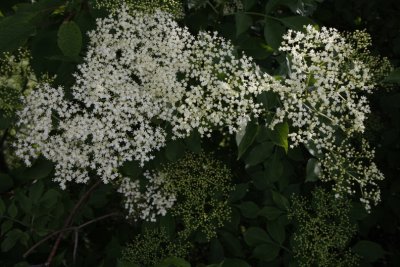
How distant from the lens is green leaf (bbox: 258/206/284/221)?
2520mm

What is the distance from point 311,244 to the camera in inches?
94.4

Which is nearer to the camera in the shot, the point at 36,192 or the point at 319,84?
the point at 319,84

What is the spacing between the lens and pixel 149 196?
255 cm

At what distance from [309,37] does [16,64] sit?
1509 mm

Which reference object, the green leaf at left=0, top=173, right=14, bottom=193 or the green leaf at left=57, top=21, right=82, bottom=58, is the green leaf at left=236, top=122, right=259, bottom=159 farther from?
the green leaf at left=0, top=173, right=14, bottom=193

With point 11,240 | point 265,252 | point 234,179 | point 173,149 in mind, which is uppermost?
point 234,179

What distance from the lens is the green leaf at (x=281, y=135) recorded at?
6.43ft

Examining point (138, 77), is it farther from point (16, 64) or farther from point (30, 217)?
point (30, 217)

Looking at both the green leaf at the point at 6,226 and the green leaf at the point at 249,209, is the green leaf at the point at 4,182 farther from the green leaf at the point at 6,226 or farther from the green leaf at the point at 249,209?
the green leaf at the point at 249,209

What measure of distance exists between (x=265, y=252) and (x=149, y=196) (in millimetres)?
717

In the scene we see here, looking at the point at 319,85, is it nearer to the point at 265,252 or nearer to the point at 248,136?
the point at 248,136

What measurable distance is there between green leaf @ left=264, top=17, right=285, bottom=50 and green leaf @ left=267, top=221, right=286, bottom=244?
1.00 metres

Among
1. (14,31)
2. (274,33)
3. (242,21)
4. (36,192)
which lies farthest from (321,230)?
(14,31)

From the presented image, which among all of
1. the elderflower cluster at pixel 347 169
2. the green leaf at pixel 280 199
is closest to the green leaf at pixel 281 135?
the elderflower cluster at pixel 347 169
